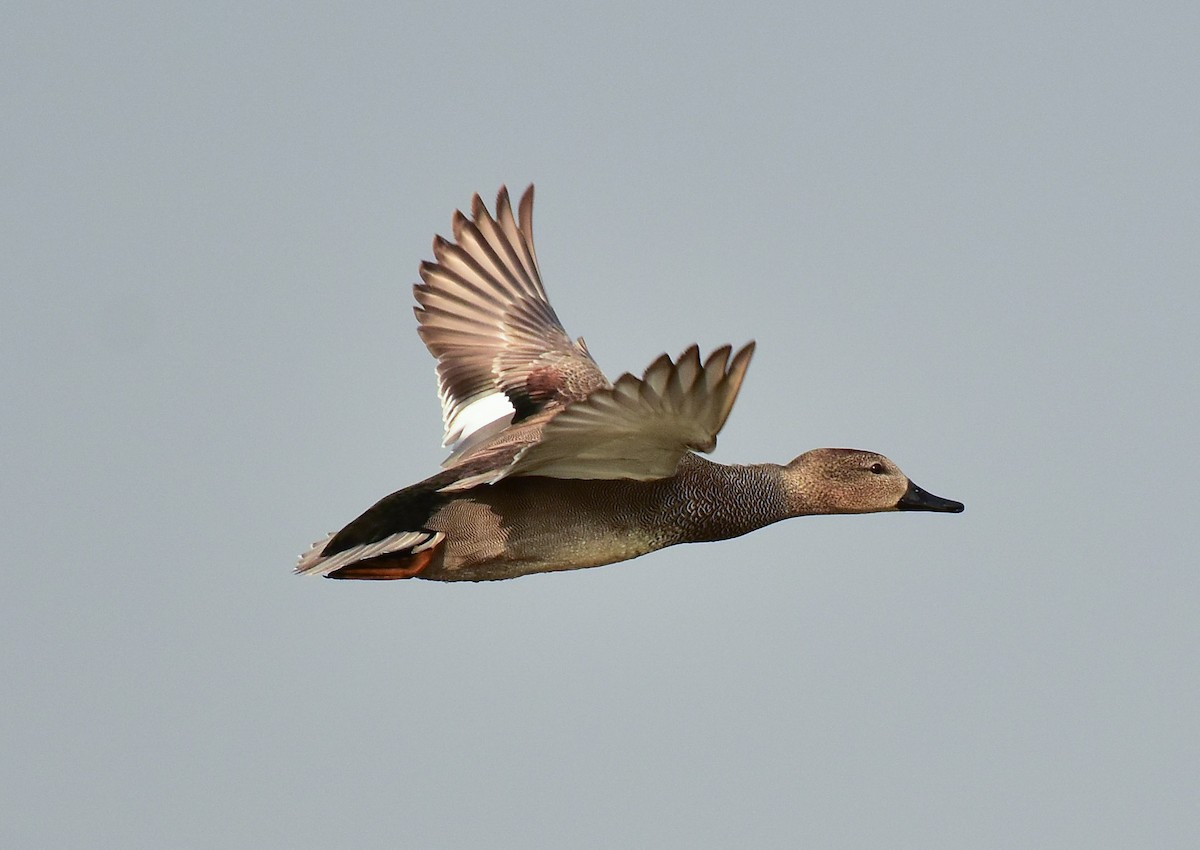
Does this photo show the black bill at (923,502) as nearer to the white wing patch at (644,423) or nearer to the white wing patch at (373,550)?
the white wing patch at (644,423)

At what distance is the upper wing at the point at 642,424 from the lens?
702 centimetres

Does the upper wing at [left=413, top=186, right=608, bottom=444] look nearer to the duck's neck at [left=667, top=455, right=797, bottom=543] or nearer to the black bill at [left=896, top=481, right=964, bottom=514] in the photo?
the duck's neck at [left=667, top=455, right=797, bottom=543]

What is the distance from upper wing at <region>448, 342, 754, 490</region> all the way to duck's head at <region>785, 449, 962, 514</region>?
1203mm

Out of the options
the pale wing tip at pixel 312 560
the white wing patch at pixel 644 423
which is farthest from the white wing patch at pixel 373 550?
the white wing patch at pixel 644 423

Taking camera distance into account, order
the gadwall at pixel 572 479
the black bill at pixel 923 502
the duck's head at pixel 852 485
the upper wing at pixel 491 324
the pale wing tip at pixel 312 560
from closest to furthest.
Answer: the gadwall at pixel 572 479 < the pale wing tip at pixel 312 560 < the duck's head at pixel 852 485 < the black bill at pixel 923 502 < the upper wing at pixel 491 324

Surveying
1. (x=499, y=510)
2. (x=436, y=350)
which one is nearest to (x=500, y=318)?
(x=436, y=350)

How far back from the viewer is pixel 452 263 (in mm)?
10570

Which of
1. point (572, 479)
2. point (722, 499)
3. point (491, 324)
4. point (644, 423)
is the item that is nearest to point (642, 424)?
point (644, 423)

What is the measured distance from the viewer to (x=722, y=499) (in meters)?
8.58

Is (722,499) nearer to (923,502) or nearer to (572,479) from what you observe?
(572,479)

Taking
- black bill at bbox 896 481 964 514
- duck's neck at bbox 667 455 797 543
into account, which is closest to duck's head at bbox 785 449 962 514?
black bill at bbox 896 481 964 514

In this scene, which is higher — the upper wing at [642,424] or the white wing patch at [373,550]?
the upper wing at [642,424]

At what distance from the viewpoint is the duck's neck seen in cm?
848

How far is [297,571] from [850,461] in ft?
9.25
